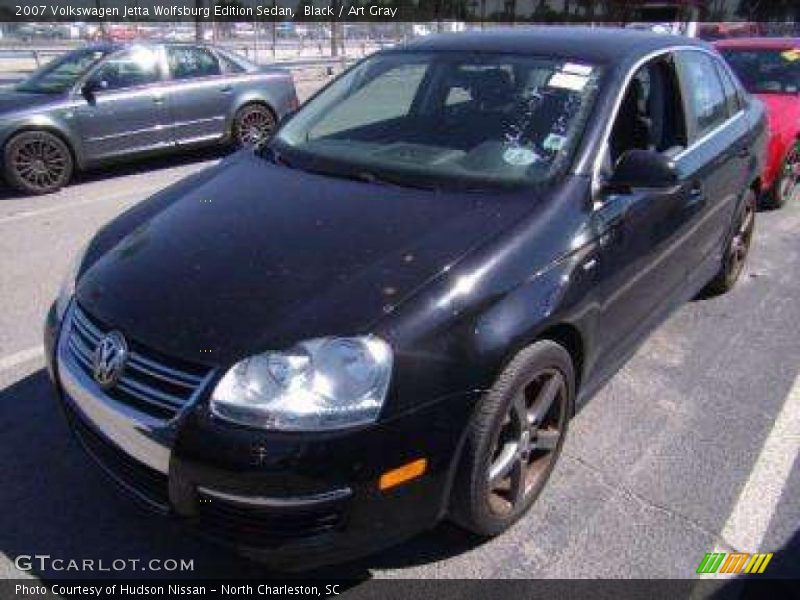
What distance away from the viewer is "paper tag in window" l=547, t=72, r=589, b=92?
126 inches

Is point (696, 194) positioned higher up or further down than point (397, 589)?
higher up

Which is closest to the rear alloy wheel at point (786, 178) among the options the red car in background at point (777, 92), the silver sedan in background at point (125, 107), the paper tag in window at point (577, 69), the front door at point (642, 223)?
the red car in background at point (777, 92)

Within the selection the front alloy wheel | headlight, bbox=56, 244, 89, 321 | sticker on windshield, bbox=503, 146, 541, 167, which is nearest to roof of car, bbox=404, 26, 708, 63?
sticker on windshield, bbox=503, 146, 541, 167

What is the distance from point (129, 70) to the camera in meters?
8.41

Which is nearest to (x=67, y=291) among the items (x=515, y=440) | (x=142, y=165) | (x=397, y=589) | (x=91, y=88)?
(x=397, y=589)

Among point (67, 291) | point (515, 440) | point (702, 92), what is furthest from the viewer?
point (702, 92)

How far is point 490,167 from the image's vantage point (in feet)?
9.97

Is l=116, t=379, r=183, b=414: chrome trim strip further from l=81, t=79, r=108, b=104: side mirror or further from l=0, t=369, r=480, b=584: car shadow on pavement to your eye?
l=81, t=79, r=108, b=104: side mirror

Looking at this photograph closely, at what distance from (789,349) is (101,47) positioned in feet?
25.3

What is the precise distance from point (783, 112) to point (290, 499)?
6.40 metres

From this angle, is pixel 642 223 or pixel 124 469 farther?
pixel 642 223

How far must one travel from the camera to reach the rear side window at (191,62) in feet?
28.8

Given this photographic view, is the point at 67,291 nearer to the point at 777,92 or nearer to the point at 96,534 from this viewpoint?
the point at 96,534

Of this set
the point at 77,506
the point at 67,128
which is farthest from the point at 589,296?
the point at 67,128
